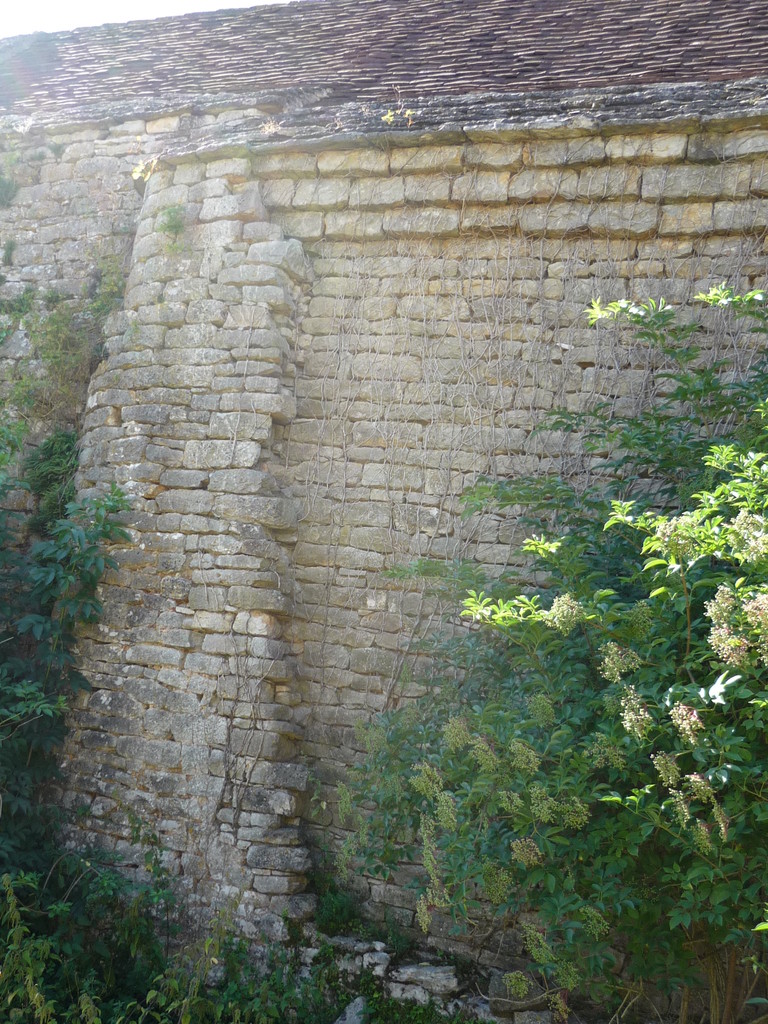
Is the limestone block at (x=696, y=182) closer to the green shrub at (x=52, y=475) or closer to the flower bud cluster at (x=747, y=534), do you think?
the flower bud cluster at (x=747, y=534)

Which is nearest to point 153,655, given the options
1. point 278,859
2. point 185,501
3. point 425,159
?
point 185,501

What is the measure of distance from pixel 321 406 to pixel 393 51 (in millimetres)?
3158

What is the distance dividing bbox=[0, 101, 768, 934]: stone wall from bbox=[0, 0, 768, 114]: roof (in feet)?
3.01

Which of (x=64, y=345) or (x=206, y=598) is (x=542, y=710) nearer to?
(x=206, y=598)

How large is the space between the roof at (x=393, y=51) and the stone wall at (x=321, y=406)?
92cm

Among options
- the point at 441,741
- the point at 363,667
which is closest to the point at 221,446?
the point at 363,667

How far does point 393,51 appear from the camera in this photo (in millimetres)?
6691

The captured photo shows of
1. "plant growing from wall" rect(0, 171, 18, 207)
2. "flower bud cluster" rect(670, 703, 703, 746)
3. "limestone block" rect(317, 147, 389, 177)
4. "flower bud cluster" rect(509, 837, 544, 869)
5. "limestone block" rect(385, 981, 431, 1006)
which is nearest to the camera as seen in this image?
"flower bud cluster" rect(670, 703, 703, 746)

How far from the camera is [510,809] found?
3283 mm

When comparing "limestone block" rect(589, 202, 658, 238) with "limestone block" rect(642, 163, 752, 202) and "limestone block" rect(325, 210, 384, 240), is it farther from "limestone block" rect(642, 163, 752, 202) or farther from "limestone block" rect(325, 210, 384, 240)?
"limestone block" rect(325, 210, 384, 240)

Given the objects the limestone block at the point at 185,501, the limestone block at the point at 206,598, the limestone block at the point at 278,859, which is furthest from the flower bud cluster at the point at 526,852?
the limestone block at the point at 185,501

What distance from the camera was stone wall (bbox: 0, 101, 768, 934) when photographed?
4707 millimetres

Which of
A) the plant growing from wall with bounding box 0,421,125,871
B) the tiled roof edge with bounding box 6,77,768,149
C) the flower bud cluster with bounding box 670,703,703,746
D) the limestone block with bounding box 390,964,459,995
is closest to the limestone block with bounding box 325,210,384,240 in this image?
the tiled roof edge with bounding box 6,77,768,149

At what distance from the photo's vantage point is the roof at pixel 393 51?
18.7 feet
